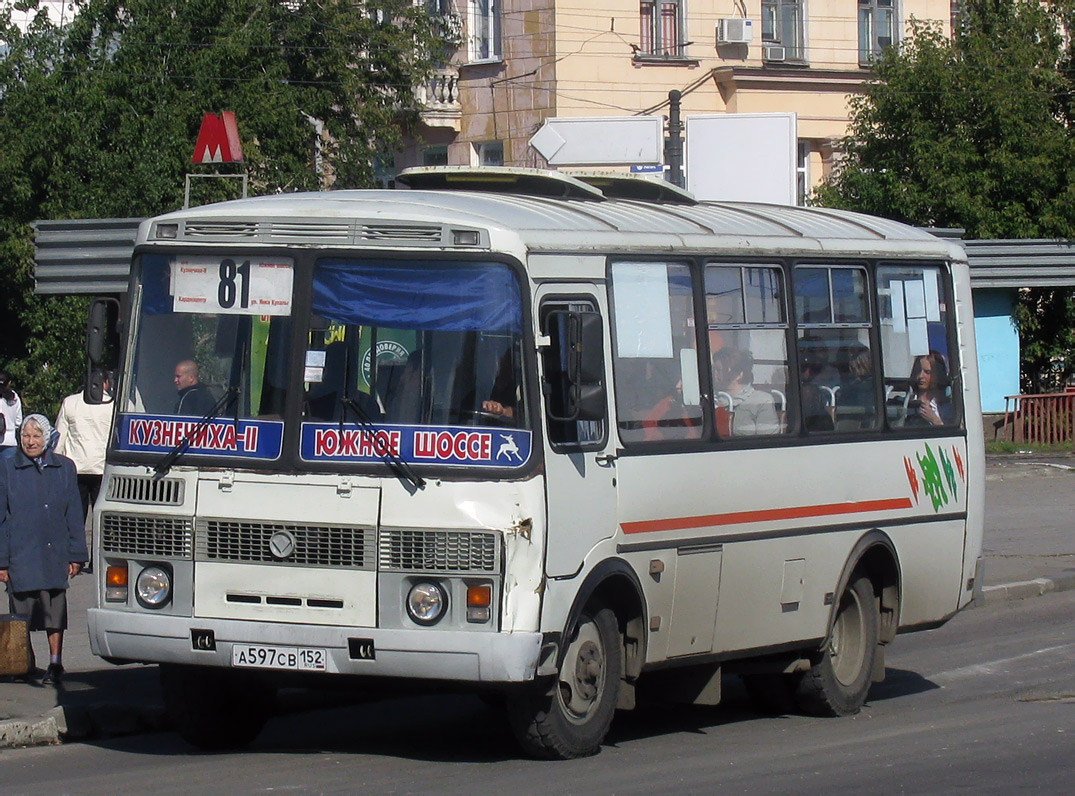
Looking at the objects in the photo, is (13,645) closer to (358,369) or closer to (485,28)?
(358,369)

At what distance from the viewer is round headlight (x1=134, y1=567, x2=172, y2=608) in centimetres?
835

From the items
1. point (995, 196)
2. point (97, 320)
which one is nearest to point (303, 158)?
point (995, 196)

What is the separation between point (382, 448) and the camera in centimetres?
811

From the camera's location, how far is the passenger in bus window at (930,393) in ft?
36.7

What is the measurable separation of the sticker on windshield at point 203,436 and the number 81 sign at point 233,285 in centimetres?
53

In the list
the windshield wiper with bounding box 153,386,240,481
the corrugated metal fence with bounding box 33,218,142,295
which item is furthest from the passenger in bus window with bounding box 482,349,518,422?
the corrugated metal fence with bounding box 33,218,142,295

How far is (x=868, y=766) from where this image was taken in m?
8.62

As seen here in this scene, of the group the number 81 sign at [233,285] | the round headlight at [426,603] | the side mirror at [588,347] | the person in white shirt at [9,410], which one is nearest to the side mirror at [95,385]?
the number 81 sign at [233,285]

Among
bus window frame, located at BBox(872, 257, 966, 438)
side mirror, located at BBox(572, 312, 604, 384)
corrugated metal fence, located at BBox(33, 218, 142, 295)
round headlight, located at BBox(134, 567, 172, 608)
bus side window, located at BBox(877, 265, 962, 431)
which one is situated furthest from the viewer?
corrugated metal fence, located at BBox(33, 218, 142, 295)

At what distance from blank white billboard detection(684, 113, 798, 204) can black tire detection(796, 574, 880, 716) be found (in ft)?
40.2

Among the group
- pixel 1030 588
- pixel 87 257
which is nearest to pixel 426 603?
pixel 1030 588

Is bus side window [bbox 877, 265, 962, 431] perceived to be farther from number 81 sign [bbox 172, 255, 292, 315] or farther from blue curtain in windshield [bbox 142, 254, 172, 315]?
blue curtain in windshield [bbox 142, 254, 172, 315]

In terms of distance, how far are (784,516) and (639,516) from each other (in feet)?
4.37

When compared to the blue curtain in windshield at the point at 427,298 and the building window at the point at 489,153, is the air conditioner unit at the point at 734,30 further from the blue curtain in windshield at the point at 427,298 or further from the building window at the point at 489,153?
the blue curtain in windshield at the point at 427,298
